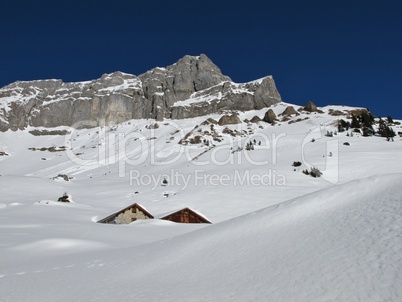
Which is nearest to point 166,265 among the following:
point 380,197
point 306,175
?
point 380,197

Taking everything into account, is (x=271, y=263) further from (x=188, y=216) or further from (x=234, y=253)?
(x=188, y=216)

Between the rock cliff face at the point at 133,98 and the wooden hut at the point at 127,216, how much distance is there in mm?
83986

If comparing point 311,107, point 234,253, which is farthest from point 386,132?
point 234,253

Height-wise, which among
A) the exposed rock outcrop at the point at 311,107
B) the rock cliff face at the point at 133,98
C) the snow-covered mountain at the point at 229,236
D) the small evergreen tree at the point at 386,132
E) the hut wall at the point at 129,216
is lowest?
the hut wall at the point at 129,216

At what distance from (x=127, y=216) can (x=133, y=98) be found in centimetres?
10374

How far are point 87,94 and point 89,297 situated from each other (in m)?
124

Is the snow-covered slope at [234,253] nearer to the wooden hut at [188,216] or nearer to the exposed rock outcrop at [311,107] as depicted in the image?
the wooden hut at [188,216]

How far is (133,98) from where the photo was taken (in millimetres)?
119750

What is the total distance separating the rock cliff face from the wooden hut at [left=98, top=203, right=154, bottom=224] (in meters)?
84.0

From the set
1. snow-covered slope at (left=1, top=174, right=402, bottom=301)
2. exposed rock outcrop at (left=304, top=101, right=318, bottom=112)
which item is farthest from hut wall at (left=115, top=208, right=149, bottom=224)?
exposed rock outcrop at (left=304, top=101, right=318, bottom=112)

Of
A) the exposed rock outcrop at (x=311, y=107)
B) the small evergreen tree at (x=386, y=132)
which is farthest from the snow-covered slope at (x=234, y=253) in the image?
the exposed rock outcrop at (x=311, y=107)

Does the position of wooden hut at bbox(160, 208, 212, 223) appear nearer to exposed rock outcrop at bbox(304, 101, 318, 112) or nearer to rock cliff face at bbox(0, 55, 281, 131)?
exposed rock outcrop at bbox(304, 101, 318, 112)

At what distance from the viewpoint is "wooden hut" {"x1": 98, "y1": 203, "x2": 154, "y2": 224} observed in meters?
19.9

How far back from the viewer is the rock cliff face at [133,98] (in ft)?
353
